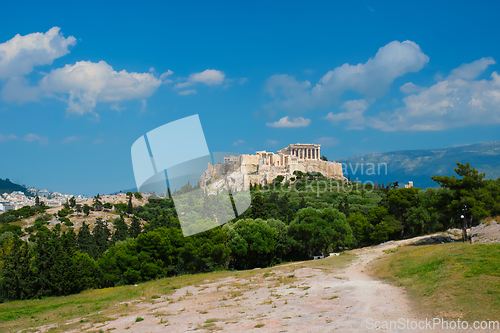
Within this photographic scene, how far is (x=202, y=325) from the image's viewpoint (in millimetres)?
11305

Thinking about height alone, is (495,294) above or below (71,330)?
above

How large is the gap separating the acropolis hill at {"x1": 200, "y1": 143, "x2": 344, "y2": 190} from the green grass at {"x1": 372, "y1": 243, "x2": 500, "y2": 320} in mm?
89910

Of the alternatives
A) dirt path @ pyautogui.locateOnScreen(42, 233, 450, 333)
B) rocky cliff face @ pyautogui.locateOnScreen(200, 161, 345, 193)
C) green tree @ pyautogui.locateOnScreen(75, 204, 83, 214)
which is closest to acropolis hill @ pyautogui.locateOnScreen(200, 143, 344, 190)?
rocky cliff face @ pyautogui.locateOnScreen(200, 161, 345, 193)

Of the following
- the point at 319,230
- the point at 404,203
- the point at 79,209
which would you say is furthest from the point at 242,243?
the point at 79,209

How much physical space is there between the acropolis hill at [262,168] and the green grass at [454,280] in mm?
89910

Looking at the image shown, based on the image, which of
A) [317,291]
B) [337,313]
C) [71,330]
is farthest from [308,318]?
[71,330]

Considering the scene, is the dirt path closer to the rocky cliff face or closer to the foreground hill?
the foreground hill

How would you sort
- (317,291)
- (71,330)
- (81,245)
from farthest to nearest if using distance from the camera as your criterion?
(81,245) → (317,291) → (71,330)

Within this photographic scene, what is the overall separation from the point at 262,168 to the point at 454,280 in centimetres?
10463

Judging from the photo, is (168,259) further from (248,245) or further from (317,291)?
(317,291)

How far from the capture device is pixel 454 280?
12.3 meters

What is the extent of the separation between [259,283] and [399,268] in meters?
7.39

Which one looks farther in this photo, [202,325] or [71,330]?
[71,330]

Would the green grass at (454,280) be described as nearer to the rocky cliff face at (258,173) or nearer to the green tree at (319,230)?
the green tree at (319,230)
